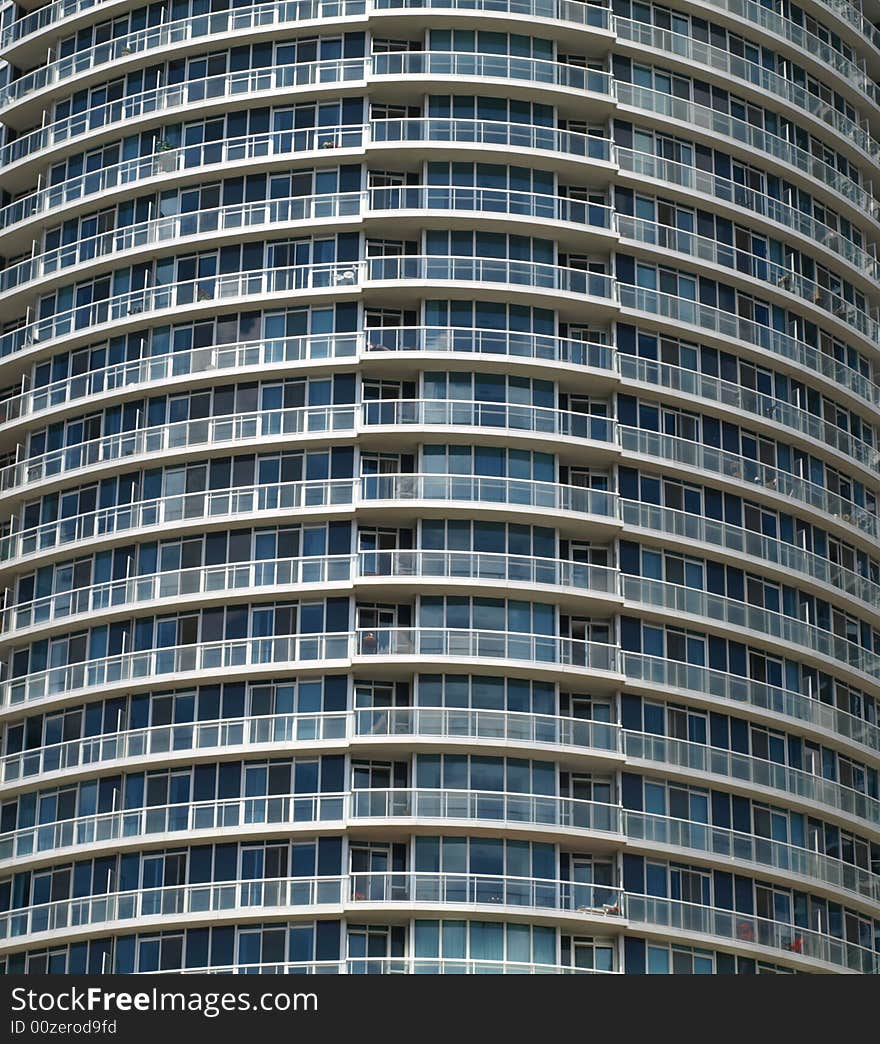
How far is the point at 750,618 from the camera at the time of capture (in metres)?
111

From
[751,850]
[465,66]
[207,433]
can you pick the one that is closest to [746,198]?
[465,66]

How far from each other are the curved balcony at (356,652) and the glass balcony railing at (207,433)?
8.78 meters

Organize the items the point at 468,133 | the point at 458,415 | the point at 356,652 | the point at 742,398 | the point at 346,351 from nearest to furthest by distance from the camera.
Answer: the point at 356,652, the point at 458,415, the point at 346,351, the point at 468,133, the point at 742,398

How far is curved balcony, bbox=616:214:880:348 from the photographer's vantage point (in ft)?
373

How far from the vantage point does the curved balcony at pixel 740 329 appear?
112625 mm

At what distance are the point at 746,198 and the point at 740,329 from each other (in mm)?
6559

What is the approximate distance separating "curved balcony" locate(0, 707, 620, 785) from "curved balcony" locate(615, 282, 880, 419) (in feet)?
62.7

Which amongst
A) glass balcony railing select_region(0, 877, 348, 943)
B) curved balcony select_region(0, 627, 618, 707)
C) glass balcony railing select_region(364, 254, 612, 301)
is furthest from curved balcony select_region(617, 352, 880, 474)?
glass balcony railing select_region(0, 877, 348, 943)

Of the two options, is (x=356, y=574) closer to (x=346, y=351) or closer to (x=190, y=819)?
(x=346, y=351)

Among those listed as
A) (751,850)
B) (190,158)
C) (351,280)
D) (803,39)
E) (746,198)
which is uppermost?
(803,39)

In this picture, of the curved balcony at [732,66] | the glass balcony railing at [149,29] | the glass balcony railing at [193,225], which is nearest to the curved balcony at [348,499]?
the glass balcony railing at [193,225]

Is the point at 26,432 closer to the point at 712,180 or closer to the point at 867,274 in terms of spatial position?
the point at 712,180

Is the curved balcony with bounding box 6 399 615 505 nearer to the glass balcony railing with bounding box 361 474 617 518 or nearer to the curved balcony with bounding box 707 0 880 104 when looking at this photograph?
the glass balcony railing with bounding box 361 474 617 518

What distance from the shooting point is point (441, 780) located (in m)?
102
